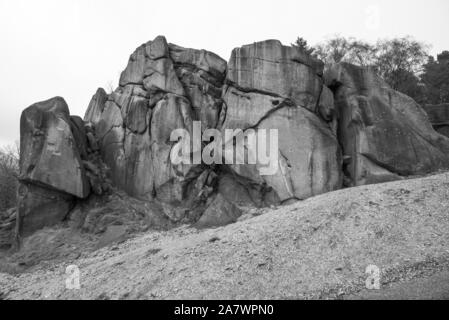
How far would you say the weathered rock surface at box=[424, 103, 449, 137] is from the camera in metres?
21.7

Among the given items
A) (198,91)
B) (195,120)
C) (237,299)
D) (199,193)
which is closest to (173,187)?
(199,193)

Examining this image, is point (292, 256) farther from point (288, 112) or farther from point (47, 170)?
point (47, 170)

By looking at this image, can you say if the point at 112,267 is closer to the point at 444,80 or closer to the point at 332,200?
the point at 332,200

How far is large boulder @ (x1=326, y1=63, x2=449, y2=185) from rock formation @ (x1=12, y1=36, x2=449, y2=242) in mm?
52

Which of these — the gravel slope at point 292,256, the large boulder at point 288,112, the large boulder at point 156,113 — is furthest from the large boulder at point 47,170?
the large boulder at point 288,112

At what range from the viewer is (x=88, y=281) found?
10344mm

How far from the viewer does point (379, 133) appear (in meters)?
16.6

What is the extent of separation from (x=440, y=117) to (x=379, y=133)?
8.46 metres

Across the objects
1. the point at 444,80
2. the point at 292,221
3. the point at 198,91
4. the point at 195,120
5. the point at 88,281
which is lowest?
the point at 88,281

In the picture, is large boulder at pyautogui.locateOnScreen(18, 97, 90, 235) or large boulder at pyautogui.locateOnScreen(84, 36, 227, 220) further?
large boulder at pyautogui.locateOnScreen(84, 36, 227, 220)

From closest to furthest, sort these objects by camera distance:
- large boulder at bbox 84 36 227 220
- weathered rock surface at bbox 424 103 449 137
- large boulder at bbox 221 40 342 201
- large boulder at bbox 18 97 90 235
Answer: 1. large boulder at bbox 18 97 90 235
2. large boulder at bbox 221 40 342 201
3. large boulder at bbox 84 36 227 220
4. weathered rock surface at bbox 424 103 449 137

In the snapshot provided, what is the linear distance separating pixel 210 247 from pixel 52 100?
34.8ft

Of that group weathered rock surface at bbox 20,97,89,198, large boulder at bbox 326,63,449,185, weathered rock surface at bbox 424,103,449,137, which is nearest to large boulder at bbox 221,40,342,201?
large boulder at bbox 326,63,449,185

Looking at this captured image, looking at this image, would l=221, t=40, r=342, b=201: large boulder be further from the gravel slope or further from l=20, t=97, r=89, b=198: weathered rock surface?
l=20, t=97, r=89, b=198: weathered rock surface
